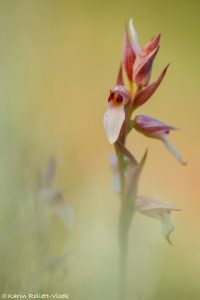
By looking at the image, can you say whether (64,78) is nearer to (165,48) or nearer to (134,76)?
(165,48)

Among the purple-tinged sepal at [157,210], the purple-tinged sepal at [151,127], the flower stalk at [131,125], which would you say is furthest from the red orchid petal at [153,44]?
the purple-tinged sepal at [157,210]

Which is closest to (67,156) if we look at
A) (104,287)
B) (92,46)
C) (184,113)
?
(104,287)

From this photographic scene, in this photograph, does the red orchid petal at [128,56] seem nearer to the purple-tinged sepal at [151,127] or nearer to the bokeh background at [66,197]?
the purple-tinged sepal at [151,127]

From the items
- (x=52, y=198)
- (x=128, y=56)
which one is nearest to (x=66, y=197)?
(x=52, y=198)

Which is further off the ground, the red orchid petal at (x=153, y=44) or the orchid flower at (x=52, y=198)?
the red orchid petal at (x=153, y=44)

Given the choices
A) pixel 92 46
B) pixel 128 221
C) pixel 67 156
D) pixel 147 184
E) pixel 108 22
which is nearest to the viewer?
pixel 128 221

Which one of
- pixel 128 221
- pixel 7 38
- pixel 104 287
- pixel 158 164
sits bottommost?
pixel 158 164
